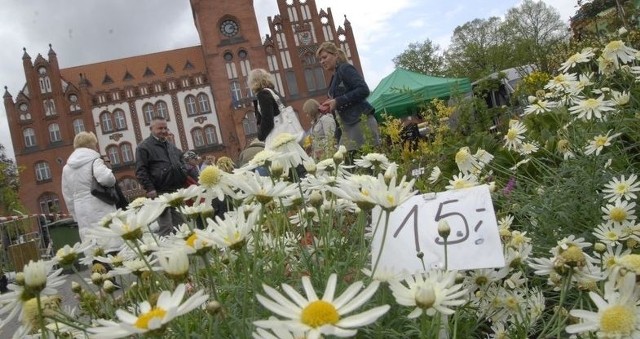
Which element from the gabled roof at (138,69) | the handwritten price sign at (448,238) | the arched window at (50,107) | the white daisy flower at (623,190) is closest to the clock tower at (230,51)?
the gabled roof at (138,69)

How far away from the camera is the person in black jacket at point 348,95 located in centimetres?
Result: 397

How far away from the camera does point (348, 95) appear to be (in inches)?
155

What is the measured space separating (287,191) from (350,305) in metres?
0.40

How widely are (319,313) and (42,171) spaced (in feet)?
130

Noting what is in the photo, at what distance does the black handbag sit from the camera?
4445 millimetres

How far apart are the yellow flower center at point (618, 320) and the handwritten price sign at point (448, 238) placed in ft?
1.08

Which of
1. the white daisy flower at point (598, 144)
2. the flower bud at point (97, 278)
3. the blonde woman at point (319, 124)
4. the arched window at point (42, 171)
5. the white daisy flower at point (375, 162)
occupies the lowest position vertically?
the flower bud at point (97, 278)

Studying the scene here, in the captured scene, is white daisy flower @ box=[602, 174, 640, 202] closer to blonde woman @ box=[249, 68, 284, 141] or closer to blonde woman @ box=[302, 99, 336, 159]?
blonde woman @ box=[302, 99, 336, 159]

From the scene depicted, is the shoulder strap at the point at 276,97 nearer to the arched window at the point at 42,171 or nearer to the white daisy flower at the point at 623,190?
the white daisy flower at the point at 623,190

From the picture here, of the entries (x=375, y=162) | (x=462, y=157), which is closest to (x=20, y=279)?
(x=375, y=162)

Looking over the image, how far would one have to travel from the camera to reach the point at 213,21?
36.3 meters

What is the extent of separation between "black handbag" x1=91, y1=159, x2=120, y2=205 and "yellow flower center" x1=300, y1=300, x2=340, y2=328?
160 inches

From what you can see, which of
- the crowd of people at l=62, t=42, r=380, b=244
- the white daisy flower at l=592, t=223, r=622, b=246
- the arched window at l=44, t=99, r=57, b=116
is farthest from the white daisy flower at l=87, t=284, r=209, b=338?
the arched window at l=44, t=99, r=57, b=116

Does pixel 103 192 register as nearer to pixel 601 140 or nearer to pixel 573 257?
pixel 601 140
